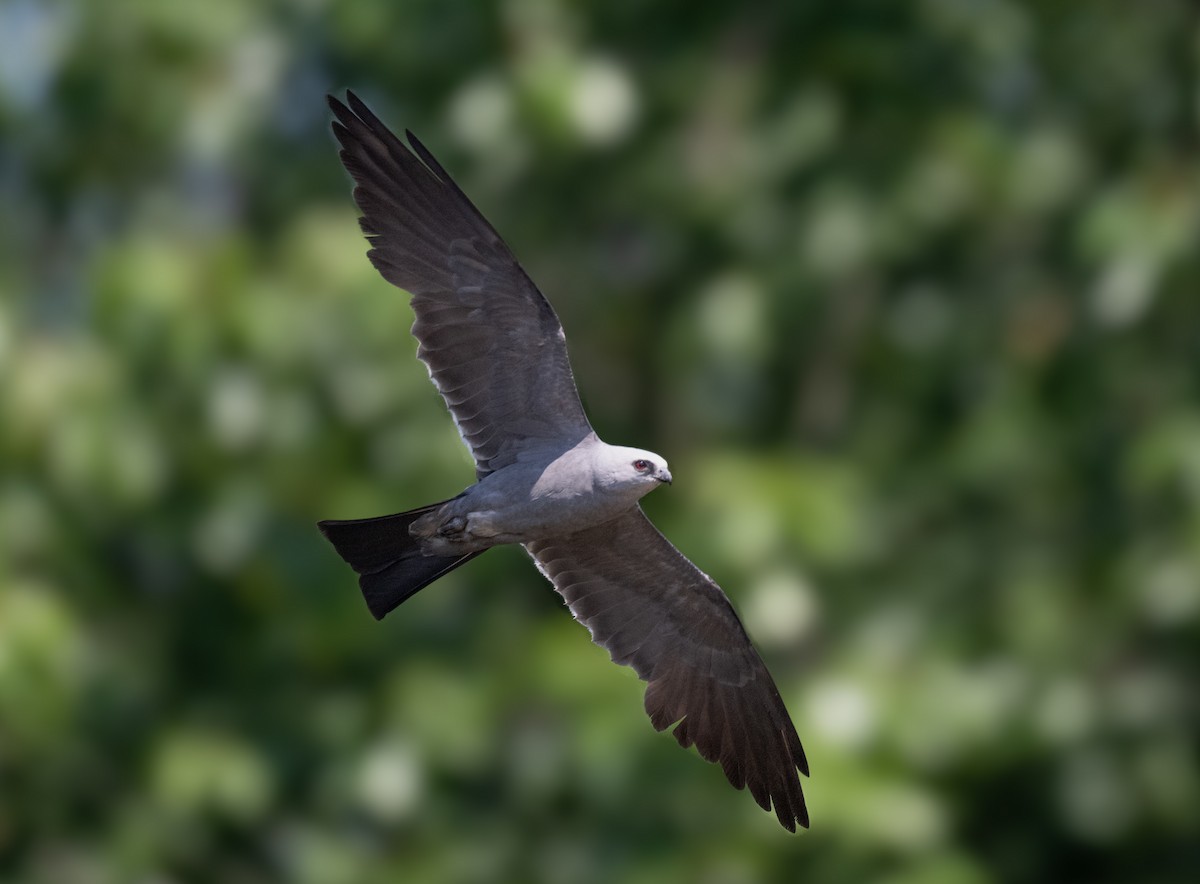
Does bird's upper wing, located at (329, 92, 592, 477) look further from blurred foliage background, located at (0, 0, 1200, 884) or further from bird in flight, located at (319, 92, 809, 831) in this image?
blurred foliage background, located at (0, 0, 1200, 884)

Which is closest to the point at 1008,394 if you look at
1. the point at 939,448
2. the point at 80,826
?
the point at 939,448

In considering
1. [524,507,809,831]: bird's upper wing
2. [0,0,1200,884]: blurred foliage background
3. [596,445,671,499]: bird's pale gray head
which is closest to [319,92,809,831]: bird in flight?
[596,445,671,499]: bird's pale gray head

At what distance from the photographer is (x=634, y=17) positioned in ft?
26.1

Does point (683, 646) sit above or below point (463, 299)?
below

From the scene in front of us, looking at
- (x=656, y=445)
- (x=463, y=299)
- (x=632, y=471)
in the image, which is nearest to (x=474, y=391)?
(x=463, y=299)

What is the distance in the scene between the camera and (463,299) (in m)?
4.76

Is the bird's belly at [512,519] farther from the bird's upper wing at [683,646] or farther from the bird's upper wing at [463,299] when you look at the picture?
the bird's upper wing at [683,646]

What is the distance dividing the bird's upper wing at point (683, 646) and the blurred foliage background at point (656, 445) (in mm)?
752

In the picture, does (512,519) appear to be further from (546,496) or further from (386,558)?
(386,558)

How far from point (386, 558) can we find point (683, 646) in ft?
3.34

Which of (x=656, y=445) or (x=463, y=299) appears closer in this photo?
(x=463, y=299)

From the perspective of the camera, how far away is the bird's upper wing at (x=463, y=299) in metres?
4.73

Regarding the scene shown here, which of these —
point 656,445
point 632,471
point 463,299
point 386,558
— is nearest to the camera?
point 632,471

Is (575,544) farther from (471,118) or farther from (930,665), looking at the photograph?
(471,118)
